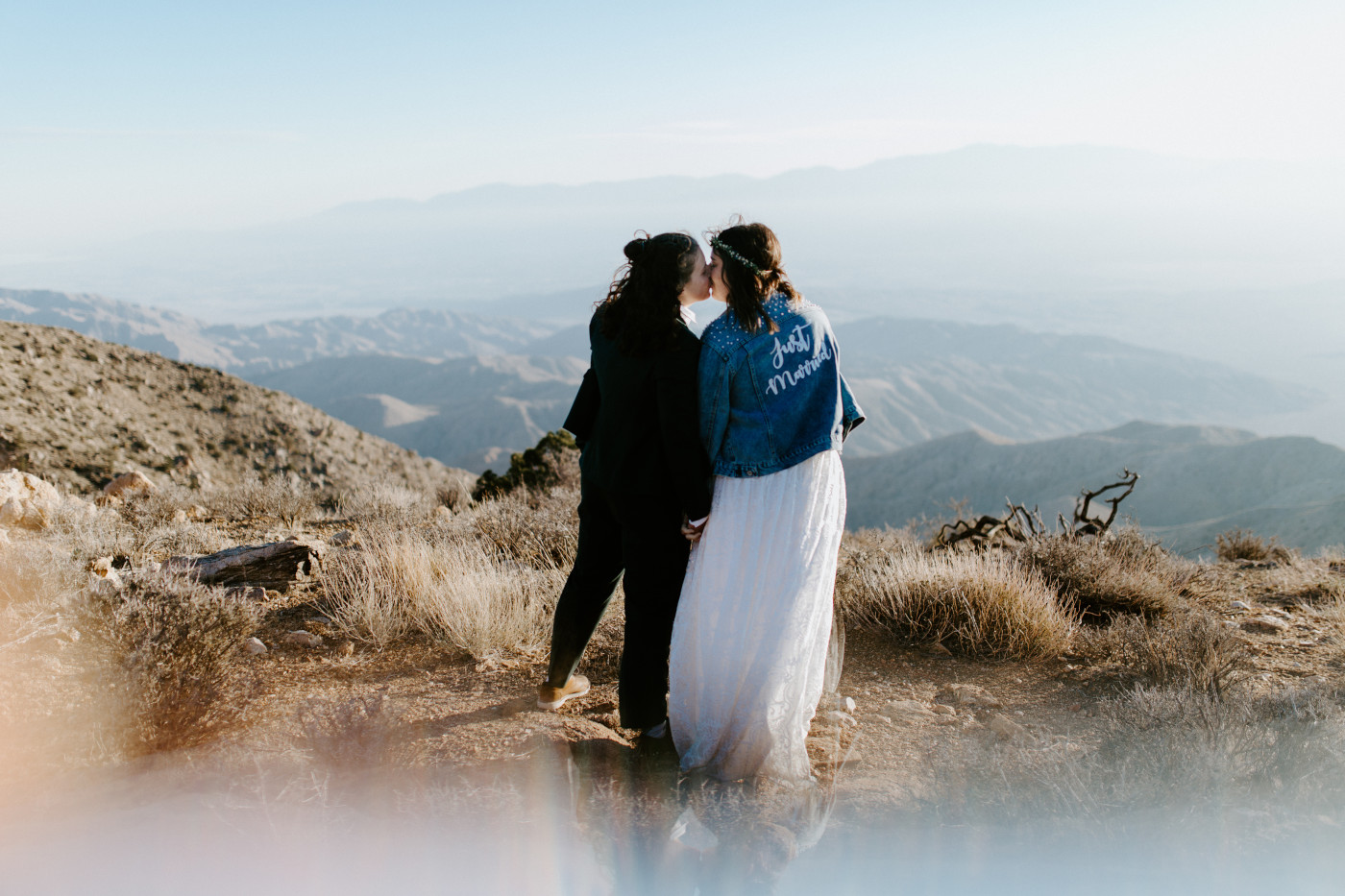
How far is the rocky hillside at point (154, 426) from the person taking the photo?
10188mm

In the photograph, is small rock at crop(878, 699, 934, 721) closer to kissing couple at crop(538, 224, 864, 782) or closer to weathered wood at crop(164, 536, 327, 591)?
kissing couple at crop(538, 224, 864, 782)

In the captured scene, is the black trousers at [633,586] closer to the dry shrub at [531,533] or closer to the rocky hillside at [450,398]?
the dry shrub at [531,533]

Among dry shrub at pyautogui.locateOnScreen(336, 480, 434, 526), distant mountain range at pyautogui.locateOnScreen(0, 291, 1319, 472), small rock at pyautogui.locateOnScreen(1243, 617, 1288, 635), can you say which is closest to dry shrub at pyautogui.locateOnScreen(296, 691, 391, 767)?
dry shrub at pyautogui.locateOnScreen(336, 480, 434, 526)

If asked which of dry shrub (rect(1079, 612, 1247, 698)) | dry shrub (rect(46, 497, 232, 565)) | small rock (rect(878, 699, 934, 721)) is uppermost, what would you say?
dry shrub (rect(46, 497, 232, 565))

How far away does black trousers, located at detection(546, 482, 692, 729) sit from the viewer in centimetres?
270

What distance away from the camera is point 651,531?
8.82ft

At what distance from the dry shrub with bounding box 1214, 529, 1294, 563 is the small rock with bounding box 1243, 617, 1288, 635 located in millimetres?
2508

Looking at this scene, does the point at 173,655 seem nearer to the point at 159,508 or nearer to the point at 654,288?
the point at 654,288

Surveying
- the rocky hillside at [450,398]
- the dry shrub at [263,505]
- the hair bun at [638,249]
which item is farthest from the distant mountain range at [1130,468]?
the rocky hillside at [450,398]

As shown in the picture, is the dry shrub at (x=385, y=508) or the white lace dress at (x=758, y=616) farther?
the dry shrub at (x=385, y=508)

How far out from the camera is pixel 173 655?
9.43ft

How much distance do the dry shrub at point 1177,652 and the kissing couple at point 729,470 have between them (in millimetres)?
1848

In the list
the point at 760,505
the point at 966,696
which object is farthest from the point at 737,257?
the point at 966,696

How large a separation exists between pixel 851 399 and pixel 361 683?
2487 millimetres
